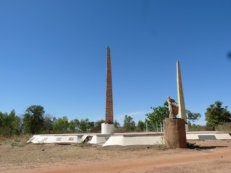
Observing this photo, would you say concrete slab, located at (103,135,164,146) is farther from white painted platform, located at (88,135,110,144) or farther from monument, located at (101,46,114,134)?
monument, located at (101,46,114,134)

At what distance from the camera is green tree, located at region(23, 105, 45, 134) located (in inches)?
1527

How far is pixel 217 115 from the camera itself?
36719 mm

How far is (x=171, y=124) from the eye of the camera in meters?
11.5

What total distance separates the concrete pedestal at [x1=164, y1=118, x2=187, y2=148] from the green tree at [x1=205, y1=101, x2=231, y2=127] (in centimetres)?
2881

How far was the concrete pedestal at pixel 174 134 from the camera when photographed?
11336 mm

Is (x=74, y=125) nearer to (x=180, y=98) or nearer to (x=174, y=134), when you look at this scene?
(x=180, y=98)

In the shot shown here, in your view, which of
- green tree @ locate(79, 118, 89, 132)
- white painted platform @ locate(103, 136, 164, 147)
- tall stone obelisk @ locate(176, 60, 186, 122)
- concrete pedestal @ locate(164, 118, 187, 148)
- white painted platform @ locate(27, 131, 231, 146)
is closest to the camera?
concrete pedestal @ locate(164, 118, 187, 148)

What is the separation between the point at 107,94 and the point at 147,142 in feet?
41.2

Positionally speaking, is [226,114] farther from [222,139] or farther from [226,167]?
[226,167]

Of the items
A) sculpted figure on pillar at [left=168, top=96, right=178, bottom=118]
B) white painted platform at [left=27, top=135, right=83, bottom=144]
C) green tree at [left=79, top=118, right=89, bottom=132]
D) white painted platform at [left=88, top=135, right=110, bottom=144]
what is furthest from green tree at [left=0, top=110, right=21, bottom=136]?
sculpted figure on pillar at [left=168, top=96, right=178, bottom=118]

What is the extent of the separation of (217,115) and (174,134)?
30.5m

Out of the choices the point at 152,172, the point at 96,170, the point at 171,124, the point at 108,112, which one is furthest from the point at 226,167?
the point at 108,112

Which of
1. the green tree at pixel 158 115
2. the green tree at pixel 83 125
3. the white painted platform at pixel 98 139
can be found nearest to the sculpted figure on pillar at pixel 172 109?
the white painted platform at pixel 98 139

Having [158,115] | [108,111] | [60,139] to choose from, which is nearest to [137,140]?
[60,139]
